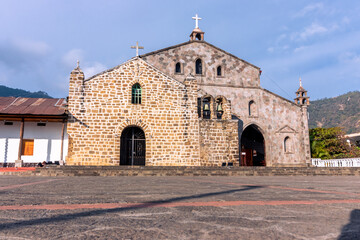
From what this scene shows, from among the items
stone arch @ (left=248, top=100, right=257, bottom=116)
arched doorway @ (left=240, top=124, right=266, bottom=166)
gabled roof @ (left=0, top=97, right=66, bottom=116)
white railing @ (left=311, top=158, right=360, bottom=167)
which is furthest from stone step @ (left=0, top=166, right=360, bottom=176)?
arched doorway @ (left=240, top=124, right=266, bottom=166)

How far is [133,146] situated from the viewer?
15.6 metres

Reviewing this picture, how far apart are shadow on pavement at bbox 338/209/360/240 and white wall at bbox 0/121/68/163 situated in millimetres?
18178

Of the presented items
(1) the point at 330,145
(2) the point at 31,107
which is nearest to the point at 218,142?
(2) the point at 31,107

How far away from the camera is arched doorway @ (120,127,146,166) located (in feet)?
51.2

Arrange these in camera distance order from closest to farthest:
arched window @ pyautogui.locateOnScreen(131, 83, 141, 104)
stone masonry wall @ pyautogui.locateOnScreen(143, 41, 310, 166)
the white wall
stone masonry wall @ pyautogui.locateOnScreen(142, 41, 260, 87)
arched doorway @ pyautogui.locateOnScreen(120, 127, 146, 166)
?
arched doorway @ pyautogui.locateOnScreen(120, 127, 146, 166) < arched window @ pyautogui.locateOnScreen(131, 83, 141, 104) < the white wall < stone masonry wall @ pyautogui.locateOnScreen(142, 41, 260, 87) < stone masonry wall @ pyautogui.locateOnScreen(143, 41, 310, 166)

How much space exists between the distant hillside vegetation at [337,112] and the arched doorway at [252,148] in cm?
7688

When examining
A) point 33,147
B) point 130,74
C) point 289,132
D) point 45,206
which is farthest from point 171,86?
point 45,206

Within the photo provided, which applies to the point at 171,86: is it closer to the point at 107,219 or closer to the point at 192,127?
the point at 192,127

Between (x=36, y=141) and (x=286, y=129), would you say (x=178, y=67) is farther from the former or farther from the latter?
(x=36, y=141)

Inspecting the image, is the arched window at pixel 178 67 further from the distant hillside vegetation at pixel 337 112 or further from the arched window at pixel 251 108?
the distant hillside vegetation at pixel 337 112

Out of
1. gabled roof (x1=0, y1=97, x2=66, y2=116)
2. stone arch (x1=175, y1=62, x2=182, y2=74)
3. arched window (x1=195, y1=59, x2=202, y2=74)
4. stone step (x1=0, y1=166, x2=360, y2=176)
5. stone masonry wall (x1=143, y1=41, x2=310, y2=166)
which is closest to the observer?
stone step (x1=0, y1=166, x2=360, y2=176)

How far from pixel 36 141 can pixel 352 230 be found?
1955 cm

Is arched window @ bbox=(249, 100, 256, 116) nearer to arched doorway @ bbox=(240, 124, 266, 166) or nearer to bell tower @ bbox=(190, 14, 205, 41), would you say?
arched doorway @ bbox=(240, 124, 266, 166)

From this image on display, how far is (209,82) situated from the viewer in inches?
873
